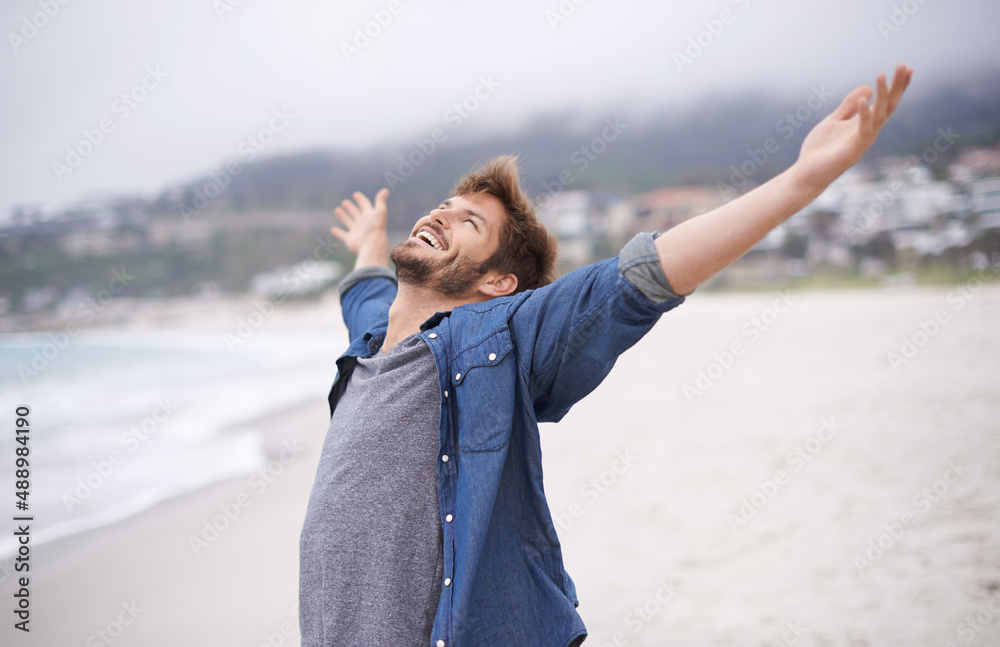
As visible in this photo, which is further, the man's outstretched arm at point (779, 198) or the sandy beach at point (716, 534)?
the sandy beach at point (716, 534)

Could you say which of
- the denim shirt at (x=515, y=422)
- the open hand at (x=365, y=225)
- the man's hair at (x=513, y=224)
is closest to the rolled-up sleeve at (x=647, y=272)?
the denim shirt at (x=515, y=422)

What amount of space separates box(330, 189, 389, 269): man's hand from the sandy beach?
2438 millimetres

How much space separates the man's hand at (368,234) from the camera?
8.06 feet

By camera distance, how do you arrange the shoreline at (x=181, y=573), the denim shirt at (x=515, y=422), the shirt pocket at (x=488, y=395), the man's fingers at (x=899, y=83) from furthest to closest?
the shoreline at (x=181, y=573)
the shirt pocket at (x=488, y=395)
the denim shirt at (x=515, y=422)
the man's fingers at (x=899, y=83)

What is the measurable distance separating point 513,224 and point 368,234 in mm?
963

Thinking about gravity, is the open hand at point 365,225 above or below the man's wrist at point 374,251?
above

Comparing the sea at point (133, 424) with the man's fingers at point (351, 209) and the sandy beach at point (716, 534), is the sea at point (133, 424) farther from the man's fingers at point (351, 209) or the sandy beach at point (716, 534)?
the man's fingers at point (351, 209)

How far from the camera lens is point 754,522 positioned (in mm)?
4684

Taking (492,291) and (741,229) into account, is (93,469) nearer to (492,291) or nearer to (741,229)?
(492,291)

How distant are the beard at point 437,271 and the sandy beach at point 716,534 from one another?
264cm

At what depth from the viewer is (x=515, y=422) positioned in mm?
1329

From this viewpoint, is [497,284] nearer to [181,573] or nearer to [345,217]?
[345,217]

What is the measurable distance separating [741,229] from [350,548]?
1009 millimetres

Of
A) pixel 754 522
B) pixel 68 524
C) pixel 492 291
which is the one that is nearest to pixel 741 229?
pixel 492 291
